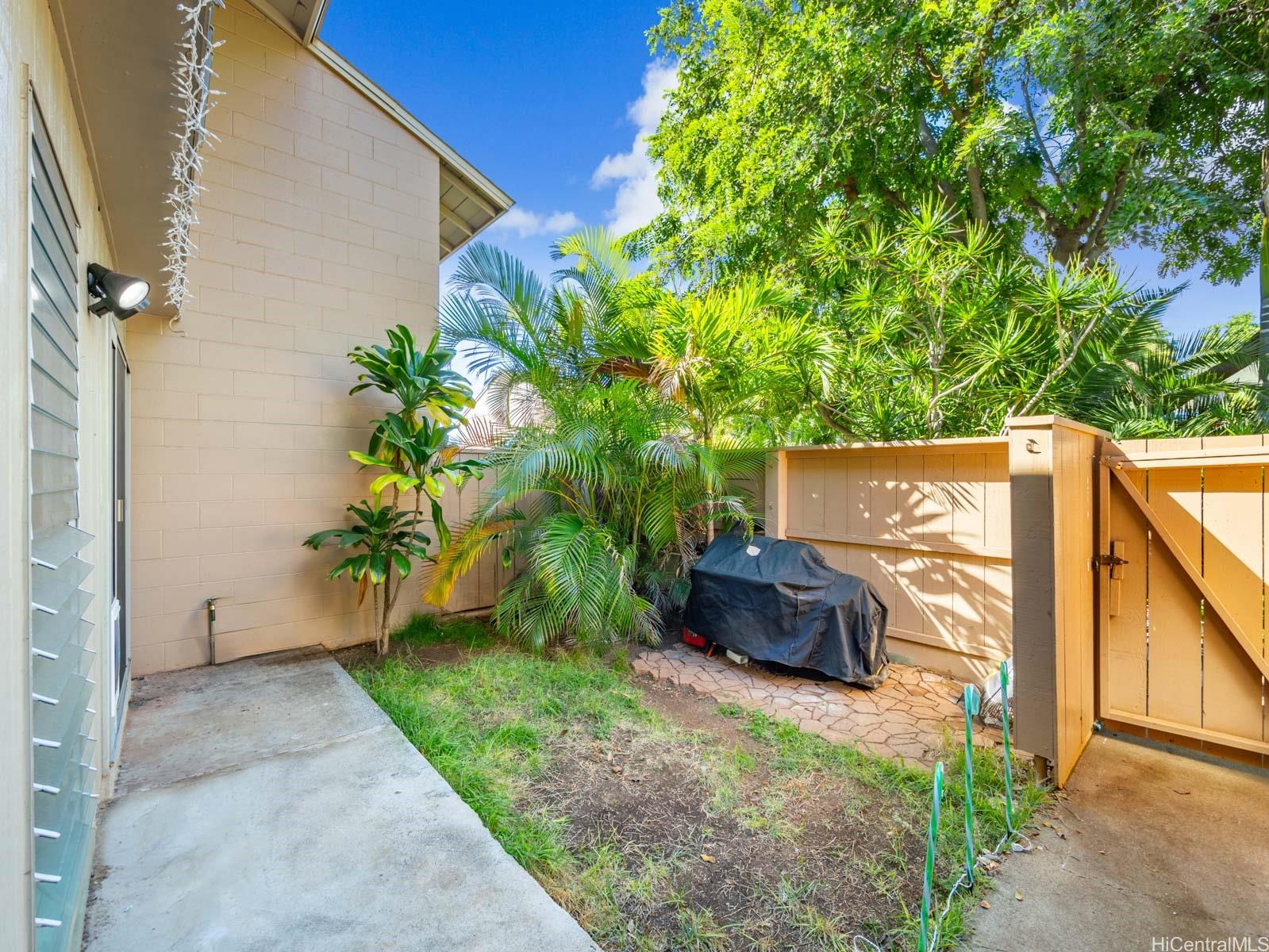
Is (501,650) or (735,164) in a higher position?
(735,164)

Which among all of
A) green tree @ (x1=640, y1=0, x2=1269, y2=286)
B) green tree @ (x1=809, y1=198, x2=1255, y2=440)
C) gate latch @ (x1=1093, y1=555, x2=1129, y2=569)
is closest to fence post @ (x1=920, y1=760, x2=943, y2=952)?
gate latch @ (x1=1093, y1=555, x2=1129, y2=569)

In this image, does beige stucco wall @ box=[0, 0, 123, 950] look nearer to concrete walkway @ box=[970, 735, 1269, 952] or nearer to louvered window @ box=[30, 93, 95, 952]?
louvered window @ box=[30, 93, 95, 952]

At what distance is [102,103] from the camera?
1553mm

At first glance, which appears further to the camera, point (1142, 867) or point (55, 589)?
point (1142, 867)

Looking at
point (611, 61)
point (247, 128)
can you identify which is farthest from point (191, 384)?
point (611, 61)

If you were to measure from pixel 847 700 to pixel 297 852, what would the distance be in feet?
9.60

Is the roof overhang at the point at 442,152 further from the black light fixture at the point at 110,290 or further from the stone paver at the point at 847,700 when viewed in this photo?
the stone paver at the point at 847,700

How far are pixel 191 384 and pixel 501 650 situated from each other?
9.10 feet

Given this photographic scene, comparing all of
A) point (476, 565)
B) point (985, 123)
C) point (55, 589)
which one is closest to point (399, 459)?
point (476, 565)

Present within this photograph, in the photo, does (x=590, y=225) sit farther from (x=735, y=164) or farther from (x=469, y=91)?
(x=469, y=91)

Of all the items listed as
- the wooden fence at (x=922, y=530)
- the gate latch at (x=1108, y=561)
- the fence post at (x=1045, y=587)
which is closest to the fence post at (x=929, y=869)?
the fence post at (x=1045, y=587)

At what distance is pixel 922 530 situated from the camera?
12.8 feet

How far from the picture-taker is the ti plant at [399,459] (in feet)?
12.6

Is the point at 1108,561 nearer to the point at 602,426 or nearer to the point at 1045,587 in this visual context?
the point at 1045,587
